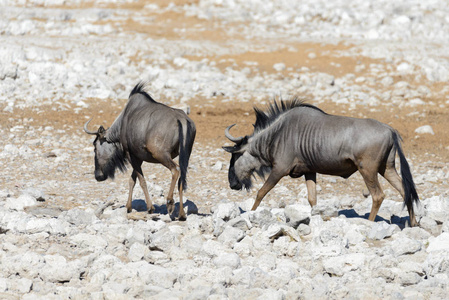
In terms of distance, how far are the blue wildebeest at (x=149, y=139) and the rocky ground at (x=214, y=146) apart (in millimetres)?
653

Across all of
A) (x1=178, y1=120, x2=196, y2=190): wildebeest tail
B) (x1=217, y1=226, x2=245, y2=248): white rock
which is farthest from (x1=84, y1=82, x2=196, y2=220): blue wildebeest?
(x1=217, y1=226, x2=245, y2=248): white rock

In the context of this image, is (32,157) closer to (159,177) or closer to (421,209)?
(159,177)

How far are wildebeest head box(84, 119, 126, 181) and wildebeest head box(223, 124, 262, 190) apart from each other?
76.1 inches

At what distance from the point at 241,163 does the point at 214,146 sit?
496cm

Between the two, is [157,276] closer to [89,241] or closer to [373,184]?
[89,241]

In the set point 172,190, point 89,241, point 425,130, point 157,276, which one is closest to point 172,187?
point 172,190

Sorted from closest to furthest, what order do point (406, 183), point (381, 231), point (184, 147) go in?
1. point (381, 231)
2. point (406, 183)
3. point (184, 147)

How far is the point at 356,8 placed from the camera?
32.6m

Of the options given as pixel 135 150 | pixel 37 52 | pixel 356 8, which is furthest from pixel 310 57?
pixel 135 150

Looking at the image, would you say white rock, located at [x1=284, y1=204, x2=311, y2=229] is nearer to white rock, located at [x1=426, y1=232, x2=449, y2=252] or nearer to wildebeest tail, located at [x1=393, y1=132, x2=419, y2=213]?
wildebeest tail, located at [x1=393, y1=132, x2=419, y2=213]

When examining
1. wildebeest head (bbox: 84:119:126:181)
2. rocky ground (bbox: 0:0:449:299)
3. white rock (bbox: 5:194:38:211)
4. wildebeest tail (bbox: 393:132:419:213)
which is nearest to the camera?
rocky ground (bbox: 0:0:449:299)

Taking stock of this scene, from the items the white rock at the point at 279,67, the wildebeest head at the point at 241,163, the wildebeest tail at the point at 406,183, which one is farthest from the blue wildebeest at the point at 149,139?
the white rock at the point at 279,67

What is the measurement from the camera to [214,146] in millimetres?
16516

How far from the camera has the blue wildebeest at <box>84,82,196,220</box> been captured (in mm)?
10734
